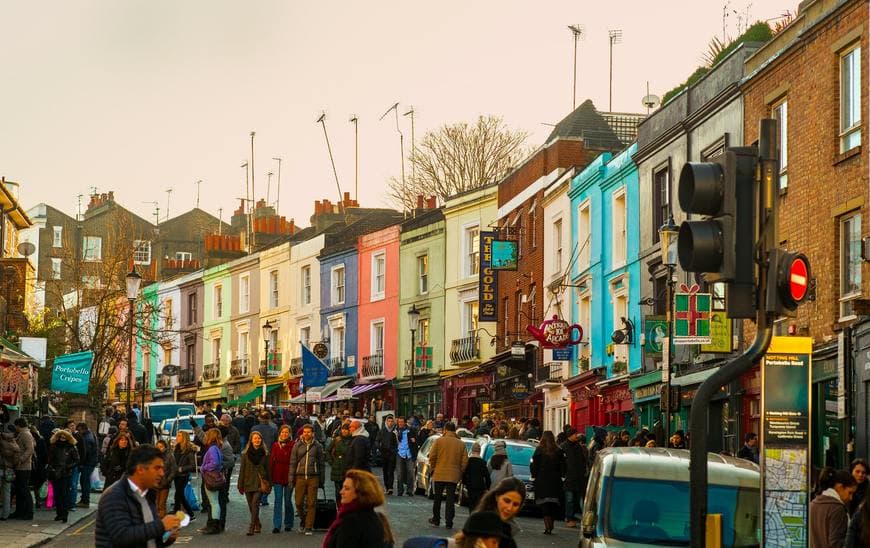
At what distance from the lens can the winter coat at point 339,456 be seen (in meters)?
25.6

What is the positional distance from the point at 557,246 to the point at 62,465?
24.6 meters

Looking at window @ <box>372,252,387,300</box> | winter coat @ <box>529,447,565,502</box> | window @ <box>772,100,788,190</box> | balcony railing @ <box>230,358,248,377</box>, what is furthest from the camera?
balcony railing @ <box>230,358,248,377</box>

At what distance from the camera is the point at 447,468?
24.8m

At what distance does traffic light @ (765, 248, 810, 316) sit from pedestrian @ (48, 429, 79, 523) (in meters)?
19.2

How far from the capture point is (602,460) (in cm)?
1435

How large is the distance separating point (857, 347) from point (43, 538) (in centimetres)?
1343

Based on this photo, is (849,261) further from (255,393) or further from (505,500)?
(255,393)

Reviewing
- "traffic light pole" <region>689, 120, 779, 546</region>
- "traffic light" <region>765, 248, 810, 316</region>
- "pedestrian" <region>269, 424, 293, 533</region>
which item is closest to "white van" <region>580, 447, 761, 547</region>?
"traffic light pole" <region>689, 120, 779, 546</region>

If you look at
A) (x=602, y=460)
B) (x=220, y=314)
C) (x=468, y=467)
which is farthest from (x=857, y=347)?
(x=220, y=314)

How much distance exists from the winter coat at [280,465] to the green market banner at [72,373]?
8140 millimetres

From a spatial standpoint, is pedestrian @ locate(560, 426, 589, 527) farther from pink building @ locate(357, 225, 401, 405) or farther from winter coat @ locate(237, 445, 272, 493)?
pink building @ locate(357, 225, 401, 405)

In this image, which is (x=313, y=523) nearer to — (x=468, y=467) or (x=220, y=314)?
(x=468, y=467)

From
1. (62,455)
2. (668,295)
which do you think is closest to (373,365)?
(668,295)

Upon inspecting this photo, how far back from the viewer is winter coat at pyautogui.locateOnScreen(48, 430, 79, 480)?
81.5 feet
